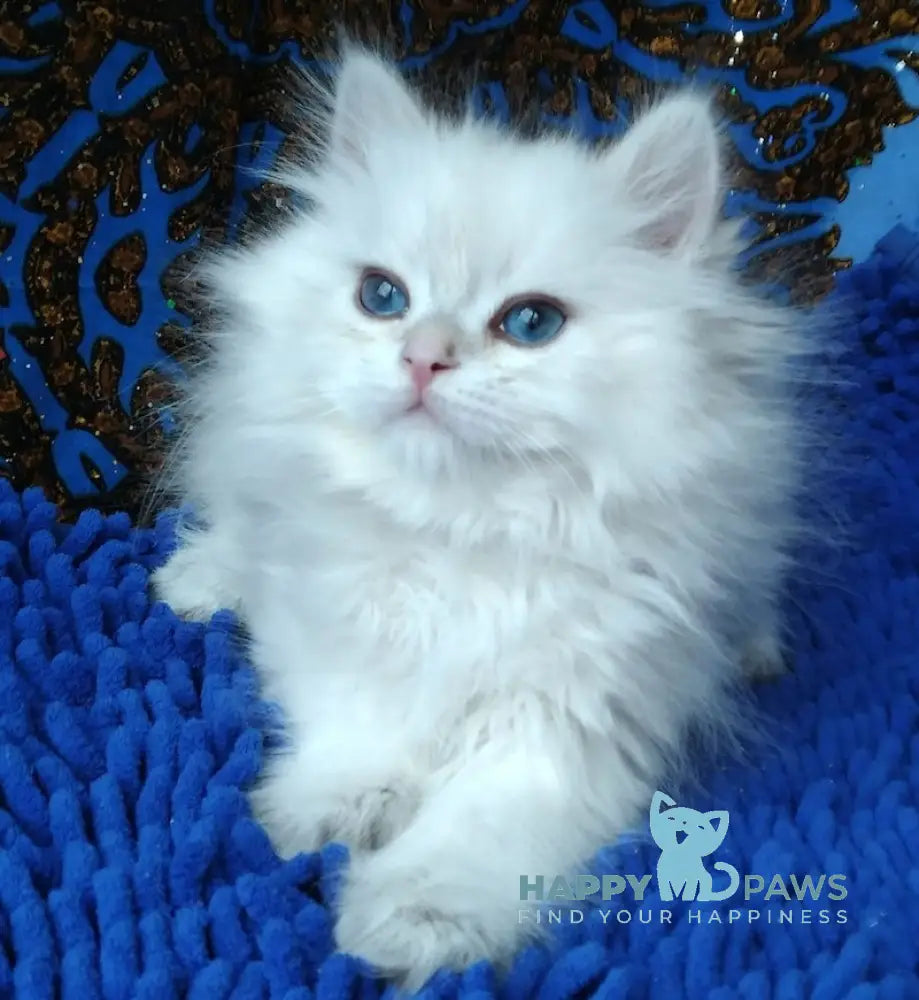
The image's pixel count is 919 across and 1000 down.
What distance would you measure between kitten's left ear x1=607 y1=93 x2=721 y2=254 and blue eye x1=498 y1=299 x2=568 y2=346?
0.49ft

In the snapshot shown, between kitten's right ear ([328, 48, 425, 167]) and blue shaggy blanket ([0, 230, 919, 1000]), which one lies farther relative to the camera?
kitten's right ear ([328, 48, 425, 167])

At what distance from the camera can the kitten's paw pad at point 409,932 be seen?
84cm

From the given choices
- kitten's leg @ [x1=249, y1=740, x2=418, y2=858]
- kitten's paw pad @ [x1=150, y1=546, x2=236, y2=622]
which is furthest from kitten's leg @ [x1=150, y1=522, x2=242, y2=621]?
kitten's leg @ [x1=249, y1=740, x2=418, y2=858]

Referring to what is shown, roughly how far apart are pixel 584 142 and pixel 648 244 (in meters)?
0.31

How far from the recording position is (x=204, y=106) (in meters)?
1.50

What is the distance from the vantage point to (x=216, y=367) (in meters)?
1.19

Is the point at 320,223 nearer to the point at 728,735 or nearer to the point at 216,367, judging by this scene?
the point at 216,367

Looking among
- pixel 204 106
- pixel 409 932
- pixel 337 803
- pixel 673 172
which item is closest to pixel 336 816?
pixel 337 803

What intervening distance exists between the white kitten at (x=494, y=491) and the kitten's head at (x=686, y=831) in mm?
29

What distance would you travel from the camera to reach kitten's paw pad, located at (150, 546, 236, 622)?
1273mm

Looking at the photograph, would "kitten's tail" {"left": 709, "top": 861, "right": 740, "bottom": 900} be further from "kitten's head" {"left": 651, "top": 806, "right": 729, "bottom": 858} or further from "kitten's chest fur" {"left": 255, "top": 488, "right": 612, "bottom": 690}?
"kitten's chest fur" {"left": 255, "top": 488, "right": 612, "bottom": 690}
